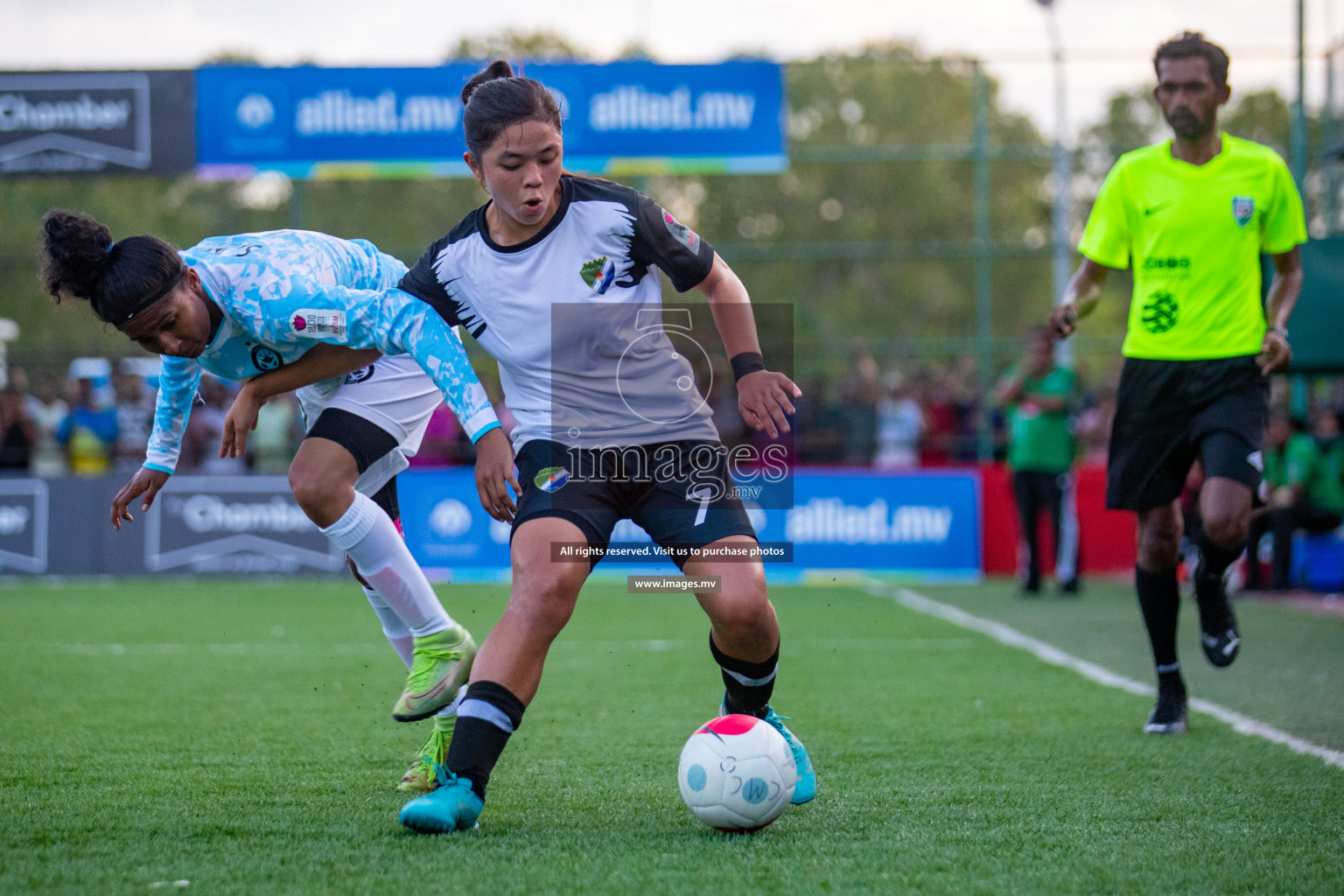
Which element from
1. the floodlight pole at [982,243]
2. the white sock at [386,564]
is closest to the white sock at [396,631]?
the white sock at [386,564]

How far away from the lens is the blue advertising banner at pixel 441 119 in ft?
45.1

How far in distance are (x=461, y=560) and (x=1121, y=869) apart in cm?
1067

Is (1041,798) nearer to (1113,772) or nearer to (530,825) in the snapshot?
(1113,772)

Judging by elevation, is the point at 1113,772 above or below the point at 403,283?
below

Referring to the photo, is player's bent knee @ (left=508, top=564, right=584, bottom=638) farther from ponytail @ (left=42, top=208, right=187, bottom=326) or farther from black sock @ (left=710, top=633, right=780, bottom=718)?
ponytail @ (left=42, top=208, right=187, bottom=326)

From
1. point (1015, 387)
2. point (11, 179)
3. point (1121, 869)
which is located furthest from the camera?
point (11, 179)

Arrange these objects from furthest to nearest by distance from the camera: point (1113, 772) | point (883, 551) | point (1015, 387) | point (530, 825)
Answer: point (883, 551), point (1015, 387), point (1113, 772), point (530, 825)

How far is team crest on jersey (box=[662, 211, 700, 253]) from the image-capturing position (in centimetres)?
360

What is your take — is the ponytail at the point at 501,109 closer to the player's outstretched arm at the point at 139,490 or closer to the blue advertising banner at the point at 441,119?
the player's outstretched arm at the point at 139,490

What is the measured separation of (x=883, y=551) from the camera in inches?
518

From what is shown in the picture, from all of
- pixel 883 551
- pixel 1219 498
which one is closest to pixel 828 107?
pixel 883 551

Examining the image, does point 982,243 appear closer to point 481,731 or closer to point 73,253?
point 73,253

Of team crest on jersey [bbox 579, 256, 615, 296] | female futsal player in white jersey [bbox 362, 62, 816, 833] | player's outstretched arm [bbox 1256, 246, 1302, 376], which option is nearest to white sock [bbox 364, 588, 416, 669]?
female futsal player in white jersey [bbox 362, 62, 816, 833]

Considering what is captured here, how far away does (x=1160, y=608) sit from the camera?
5098 millimetres
